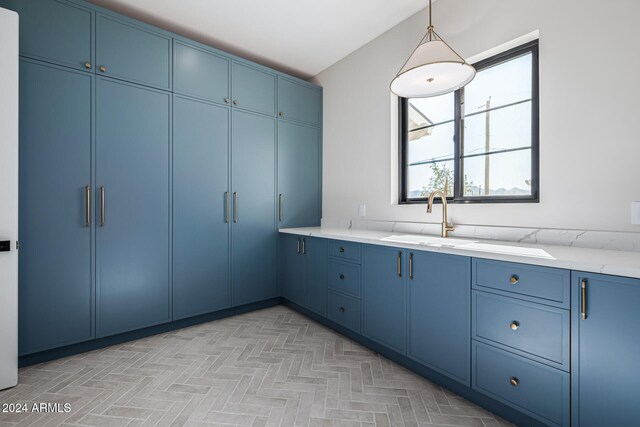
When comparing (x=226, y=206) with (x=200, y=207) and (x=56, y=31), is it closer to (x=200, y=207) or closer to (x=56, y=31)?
(x=200, y=207)

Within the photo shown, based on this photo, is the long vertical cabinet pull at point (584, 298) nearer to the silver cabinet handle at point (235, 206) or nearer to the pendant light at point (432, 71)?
the pendant light at point (432, 71)

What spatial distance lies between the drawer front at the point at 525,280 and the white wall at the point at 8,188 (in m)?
2.84

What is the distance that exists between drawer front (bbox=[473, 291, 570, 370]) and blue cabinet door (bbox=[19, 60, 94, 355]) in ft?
9.18

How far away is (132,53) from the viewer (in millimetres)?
2543

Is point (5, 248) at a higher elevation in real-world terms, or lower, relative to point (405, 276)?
higher

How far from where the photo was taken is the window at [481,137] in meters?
2.17

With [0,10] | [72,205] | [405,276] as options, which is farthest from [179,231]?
[405,276]

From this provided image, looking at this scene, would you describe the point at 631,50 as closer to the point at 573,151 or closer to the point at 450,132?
the point at 573,151

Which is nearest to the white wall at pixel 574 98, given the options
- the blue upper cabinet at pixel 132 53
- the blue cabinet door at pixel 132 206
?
the blue upper cabinet at pixel 132 53

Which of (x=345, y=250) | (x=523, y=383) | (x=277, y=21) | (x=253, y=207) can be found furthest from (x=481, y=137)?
(x=253, y=207)

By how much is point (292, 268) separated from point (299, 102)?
1977 millimetres

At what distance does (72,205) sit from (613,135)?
3.60 metres

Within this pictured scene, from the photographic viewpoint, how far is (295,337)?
2.70m

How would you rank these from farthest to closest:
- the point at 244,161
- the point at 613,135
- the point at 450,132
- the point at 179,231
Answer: the point at 244,161 < the point at 179,231 < the point at 450,132 < the point at 613,135
